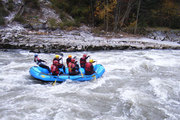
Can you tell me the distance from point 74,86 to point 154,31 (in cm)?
1408

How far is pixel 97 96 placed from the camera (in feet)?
17.5

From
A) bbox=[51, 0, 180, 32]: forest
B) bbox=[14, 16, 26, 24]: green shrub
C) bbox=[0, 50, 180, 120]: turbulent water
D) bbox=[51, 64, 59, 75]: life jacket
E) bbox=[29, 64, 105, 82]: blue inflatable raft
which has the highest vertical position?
bbox=[51, 0, 180, 32]: forest

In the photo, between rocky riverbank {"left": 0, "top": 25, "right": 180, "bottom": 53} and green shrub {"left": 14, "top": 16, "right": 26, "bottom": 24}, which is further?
green shrub {"left": 14, "top": 16, "right": 26, "bottom": 24}

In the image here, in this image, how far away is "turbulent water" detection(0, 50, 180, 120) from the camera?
434 centimetres

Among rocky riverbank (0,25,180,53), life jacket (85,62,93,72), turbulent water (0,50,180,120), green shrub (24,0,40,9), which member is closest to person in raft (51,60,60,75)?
turbulent water (0,50,180,120)

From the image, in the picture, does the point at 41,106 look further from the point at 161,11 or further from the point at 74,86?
the point at 161,11

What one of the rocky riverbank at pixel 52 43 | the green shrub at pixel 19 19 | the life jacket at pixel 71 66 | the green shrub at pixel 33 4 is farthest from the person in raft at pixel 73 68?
the green shrub at pixel 33 4

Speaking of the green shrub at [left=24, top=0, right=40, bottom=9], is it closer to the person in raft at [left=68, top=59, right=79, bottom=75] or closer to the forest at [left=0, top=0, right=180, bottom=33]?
the forest at [left=0, top=0, right=180, bottom=33]

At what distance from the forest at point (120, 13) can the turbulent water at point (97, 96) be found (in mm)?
9989

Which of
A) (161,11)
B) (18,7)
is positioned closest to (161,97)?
(18,7)

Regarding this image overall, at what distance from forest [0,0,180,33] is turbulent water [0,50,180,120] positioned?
32.8 ft

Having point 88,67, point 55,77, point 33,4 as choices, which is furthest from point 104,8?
point 55,77

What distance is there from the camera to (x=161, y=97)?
5336 mm

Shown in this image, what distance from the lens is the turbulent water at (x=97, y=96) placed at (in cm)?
434
